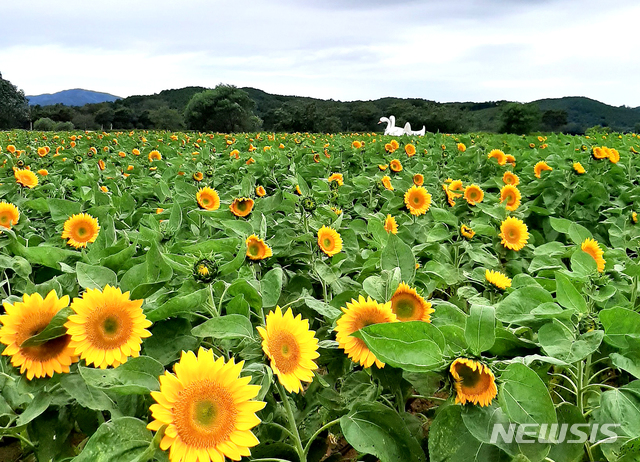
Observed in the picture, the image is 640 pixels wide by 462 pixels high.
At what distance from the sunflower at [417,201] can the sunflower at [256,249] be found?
1.48m

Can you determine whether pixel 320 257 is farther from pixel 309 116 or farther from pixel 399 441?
pixel 309 116

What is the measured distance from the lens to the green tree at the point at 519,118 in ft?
134

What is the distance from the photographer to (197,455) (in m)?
0.73

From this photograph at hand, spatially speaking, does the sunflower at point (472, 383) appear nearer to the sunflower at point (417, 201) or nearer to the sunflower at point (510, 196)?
the sunflower at point (417, 201)

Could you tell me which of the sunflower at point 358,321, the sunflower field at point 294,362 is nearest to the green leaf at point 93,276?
the sunflower field at point 294,362

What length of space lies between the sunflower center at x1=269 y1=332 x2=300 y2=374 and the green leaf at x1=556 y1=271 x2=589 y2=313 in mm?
670

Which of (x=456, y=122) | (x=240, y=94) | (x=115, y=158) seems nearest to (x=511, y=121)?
(x=456, y=122)

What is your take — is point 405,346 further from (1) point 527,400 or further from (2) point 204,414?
(2) point 204,414

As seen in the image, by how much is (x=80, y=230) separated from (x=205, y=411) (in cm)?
152

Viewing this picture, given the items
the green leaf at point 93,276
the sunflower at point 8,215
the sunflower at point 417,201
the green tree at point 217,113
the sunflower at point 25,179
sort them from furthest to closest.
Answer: the green tree at point 217,113
the sunflower at point 25,179
the sunflower at point 417,201
the sunflower at point 8,215
the green leaf at point 93,276

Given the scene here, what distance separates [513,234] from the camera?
2367 millimetres

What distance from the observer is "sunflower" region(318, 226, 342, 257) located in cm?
173

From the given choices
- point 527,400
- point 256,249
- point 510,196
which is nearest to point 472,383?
point 527,400

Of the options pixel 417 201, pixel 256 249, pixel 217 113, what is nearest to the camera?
pixel 256 249
